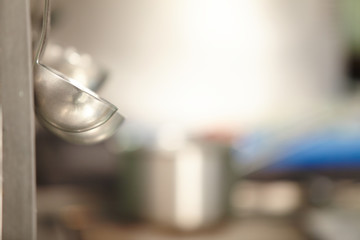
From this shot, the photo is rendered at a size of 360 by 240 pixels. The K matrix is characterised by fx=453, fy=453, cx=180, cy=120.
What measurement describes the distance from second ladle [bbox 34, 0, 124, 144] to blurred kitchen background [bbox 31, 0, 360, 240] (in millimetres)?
776

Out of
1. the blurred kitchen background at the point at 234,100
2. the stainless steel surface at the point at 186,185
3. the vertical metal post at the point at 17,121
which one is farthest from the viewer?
the blurred kitchen background at the point at 234,100

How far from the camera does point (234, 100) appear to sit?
1.62 m

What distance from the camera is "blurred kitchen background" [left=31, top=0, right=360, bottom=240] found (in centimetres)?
136

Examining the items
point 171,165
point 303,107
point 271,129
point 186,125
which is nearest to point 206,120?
point 186,125

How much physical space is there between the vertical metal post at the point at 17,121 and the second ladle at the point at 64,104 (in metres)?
0.03

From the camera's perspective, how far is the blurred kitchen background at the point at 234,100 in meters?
1.36

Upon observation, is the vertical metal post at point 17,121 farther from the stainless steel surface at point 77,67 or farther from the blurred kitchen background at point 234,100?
the blurred kitchen background at point 234,100

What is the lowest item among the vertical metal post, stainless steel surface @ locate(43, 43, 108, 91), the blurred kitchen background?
the vertical metal post

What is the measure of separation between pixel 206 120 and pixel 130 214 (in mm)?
534

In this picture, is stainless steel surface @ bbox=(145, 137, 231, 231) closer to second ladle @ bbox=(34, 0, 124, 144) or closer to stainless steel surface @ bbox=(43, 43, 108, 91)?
stainless steel surface @ bbox=(43, 43, 108, 91)

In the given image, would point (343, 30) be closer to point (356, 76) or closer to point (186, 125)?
point (356, 76)

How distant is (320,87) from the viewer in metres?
1.62

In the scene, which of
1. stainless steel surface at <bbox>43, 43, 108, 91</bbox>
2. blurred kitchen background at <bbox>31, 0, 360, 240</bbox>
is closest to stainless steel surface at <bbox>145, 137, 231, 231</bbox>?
blurred kitchen background at <bbox>31, 0, 360, 240</bbox>

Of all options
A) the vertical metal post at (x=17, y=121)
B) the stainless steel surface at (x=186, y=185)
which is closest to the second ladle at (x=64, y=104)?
the vertical metal post at (x=17, y=121)
